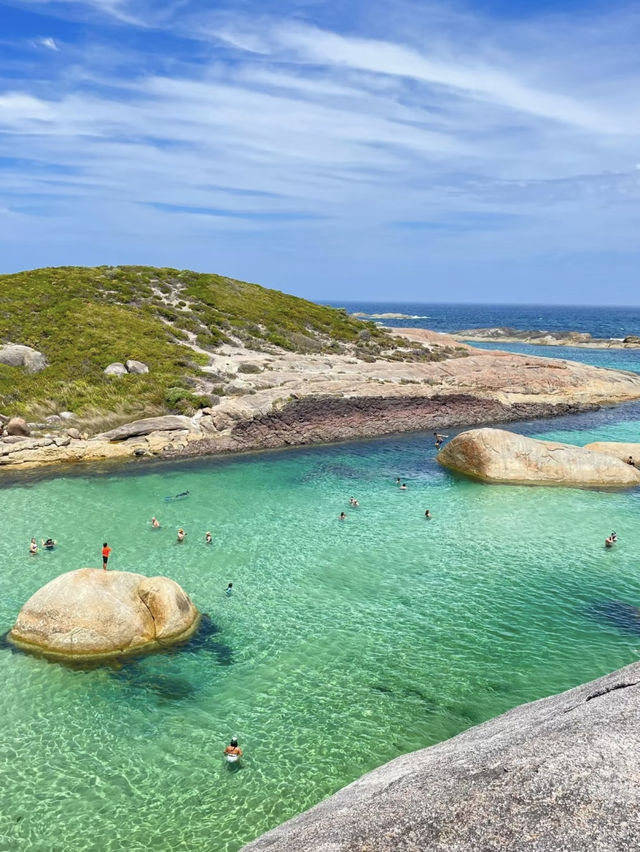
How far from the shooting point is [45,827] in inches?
513

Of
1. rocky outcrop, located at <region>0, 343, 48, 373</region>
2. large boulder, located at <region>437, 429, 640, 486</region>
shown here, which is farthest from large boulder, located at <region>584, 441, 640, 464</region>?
rocky outcrop, located at <region>0, 343, 48, 373</region>

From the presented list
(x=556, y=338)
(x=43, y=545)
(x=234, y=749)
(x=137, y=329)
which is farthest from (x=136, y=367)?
(x=556, y=338)

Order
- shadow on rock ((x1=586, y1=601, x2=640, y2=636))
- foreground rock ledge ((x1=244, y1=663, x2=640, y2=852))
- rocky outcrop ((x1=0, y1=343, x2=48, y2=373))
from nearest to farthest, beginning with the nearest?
foreground rock ledge ((x1=244, y1=663, x2=640, y2=852)) < shadow on rock ((x1=586, y1=601, x2=640, y2=636)) < rocky outcrop ((x1=0, y1=343, x2=48, y2=373))

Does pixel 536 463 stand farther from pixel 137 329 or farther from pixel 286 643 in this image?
pixel 137 329

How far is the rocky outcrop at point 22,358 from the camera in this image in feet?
173

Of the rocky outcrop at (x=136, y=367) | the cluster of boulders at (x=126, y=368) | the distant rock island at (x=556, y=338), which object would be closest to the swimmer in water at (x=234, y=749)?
the cluster of boulders at (x=126, y=368)

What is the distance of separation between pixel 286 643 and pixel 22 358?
4352 cm

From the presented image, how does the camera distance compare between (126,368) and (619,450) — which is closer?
(619,450)

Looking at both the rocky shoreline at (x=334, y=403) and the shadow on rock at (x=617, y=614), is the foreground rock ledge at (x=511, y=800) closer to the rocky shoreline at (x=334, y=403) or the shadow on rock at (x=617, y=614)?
the shadow on rock at (x=617, y=614)

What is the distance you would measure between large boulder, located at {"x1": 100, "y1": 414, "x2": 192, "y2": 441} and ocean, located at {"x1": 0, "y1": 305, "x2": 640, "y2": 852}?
7.56 meters

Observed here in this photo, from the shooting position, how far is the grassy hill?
164ft

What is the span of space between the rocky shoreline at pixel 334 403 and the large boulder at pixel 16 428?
0.59 m

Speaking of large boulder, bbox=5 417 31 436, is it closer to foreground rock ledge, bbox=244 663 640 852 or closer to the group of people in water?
the group of people in water

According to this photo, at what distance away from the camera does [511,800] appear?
786 centimetres
